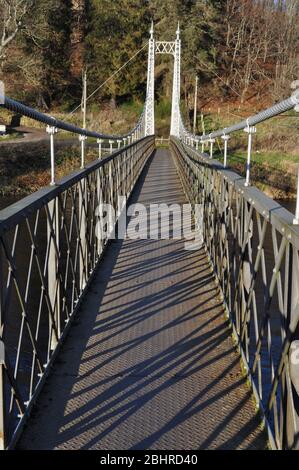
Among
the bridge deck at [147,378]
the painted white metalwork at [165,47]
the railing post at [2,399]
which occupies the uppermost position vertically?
the painted white metalwork at [165,47]

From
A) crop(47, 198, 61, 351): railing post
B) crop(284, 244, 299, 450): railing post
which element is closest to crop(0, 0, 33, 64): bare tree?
crop(47, 198, 61, 351): railing post

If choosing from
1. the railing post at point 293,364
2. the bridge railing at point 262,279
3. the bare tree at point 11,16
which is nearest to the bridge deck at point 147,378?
the bridge railing at point 262,279

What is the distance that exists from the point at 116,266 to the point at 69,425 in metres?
2.59

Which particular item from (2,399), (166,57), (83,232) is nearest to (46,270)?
(2,399)

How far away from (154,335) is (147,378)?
541 mm

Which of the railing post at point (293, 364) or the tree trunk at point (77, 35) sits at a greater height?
the tree trunk at point (77, 35)

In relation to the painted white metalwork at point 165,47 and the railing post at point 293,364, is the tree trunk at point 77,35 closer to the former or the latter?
the painted white metalwork at point 165,47

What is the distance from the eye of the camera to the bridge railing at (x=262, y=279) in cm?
194

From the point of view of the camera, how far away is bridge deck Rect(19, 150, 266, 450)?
91.6 inches

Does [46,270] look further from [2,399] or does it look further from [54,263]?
[2,399]

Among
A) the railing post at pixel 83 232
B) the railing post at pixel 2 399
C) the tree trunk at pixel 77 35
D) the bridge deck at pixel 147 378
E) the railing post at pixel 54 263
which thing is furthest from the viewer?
the tree trunk at pixel 77 35

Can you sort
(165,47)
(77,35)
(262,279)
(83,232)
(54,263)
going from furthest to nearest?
(77,35) < (165,47) < (83,232) < (262,279) < (54,263)

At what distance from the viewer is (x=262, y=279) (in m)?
3.58
